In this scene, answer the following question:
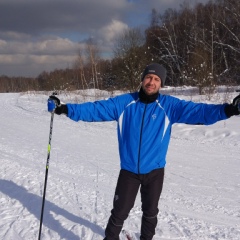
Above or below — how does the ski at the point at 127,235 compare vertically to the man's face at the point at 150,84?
below

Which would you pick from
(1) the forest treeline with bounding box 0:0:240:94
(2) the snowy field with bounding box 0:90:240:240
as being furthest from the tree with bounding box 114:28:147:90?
(2) the snowy field with bounding box 0:90:240:240

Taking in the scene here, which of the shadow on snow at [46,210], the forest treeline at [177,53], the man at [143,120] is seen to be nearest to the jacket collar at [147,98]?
the man at [143,120]

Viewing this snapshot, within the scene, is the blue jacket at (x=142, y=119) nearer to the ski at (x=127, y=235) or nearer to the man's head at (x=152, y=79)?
the man's head at (x=152, y=79)

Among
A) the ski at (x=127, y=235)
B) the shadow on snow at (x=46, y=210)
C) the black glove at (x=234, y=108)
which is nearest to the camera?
the black glove at (x=234, y=108)

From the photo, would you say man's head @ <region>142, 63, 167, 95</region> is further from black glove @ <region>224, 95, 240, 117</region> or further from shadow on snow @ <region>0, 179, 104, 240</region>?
shadow on snow @ <region>0, 179, 104, 240</region>

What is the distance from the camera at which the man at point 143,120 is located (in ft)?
9.29

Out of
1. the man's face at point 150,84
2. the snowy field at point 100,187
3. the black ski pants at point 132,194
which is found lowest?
the snowy field at point 100,187

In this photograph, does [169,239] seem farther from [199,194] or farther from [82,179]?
[82,179]

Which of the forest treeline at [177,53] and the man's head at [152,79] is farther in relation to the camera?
the forest treeline at [177,53]

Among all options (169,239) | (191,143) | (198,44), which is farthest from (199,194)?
(198,44)

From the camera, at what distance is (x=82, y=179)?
5723mm

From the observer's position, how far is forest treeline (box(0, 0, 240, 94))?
81.7 ft

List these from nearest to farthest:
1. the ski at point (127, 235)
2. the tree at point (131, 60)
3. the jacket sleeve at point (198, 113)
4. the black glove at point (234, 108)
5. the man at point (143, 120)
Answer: the black glove at point (234, 108), the jacket sleeve at point (198, 113), the man at point (143, 120), the ski at point (127, 235), the tree at point (131, 60)

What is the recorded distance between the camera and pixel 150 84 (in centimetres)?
282
